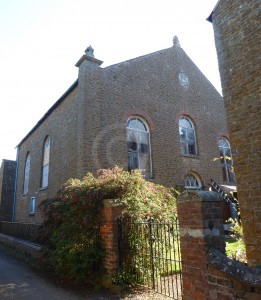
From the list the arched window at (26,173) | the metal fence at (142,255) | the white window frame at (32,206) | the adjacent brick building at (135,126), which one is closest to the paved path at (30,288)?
the metal fence at (142,255)

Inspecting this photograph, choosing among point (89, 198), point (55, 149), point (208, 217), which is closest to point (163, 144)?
point (55, 149)

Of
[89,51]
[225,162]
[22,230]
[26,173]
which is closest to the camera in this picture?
[89,51]

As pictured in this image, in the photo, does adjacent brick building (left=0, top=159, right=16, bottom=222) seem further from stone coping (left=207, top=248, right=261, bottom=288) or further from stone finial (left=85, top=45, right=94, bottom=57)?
stone coping (left=207, top=248, right=261, bottom=288)

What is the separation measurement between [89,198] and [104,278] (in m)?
1.86

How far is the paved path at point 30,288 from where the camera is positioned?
557cm

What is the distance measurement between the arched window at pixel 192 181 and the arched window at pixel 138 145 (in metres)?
2.71

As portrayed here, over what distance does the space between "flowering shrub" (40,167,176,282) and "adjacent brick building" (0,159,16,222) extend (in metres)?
15.8

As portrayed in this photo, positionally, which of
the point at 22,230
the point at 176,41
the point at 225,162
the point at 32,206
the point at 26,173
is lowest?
the point at 22,230

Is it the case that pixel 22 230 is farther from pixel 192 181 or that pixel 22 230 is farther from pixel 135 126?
pixel 192 181

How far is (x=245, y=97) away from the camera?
6.41 m

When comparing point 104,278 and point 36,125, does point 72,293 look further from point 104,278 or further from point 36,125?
point 36,125

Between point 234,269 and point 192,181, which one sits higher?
point 192,181

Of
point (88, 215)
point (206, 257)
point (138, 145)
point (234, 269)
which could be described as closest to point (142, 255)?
point (88, 215)

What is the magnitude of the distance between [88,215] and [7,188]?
1799cm
